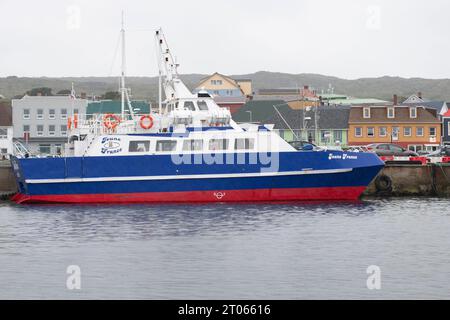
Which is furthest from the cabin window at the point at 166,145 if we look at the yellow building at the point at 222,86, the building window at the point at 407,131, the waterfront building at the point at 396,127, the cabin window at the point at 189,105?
the yellow building at the point at 222,86

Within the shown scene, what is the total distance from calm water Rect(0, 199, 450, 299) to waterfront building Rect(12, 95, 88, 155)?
54872 millimetres

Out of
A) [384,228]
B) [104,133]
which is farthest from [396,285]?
[104,133]

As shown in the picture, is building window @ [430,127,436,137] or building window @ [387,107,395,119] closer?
building window @ [387,107,395,119]

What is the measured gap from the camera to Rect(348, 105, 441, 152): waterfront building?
85.6 metres

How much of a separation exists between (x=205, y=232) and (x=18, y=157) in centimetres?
1326

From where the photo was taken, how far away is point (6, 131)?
324 feet

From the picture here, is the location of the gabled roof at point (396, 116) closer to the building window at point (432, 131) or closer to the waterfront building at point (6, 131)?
the building window at point (432, 131)

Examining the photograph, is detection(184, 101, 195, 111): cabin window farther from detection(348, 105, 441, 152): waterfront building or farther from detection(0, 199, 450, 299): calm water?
detection(348, 105, 441, 152): waterfront building

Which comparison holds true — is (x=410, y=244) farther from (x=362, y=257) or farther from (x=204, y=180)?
(x=204, y=180)

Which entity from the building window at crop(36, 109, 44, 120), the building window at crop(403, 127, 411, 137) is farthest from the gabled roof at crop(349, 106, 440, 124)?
the building window at crop(36, 109, 44, 120)

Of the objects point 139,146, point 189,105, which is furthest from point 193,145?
point 189,105

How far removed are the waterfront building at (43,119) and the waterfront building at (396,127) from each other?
28.7 metres

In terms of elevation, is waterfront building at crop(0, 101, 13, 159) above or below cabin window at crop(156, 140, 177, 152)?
above

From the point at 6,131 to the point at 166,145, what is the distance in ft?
185
